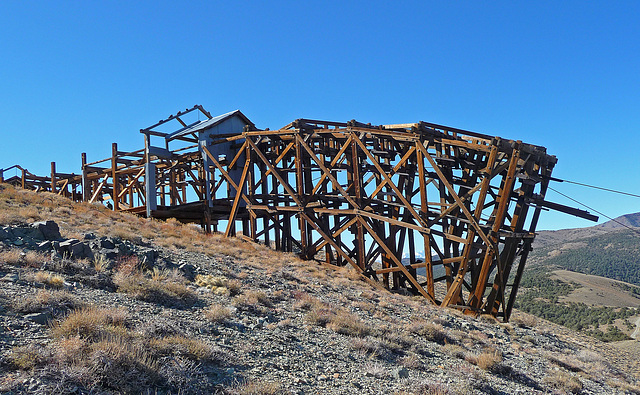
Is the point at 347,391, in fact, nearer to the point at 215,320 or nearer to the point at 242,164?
the point at 215,320

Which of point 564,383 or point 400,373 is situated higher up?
point 400,373

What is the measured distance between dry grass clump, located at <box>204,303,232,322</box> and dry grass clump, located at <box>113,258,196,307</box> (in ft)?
2.36

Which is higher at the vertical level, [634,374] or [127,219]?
[127,219]

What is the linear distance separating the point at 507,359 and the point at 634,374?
5.11 m

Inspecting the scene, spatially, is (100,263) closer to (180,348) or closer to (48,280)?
(48,280)

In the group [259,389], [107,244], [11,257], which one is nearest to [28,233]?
[107,244]

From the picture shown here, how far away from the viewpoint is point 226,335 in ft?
22.7

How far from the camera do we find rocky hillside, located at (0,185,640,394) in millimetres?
5082

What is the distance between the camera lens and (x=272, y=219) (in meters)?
20.6

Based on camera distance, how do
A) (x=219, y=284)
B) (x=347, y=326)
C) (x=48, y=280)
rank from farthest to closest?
(x=219, y=284) < (x=347, y=326) < (x=48, y=280)

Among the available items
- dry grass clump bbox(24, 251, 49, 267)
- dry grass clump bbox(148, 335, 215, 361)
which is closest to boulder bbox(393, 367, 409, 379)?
dry grass clump bbox(148, 335, 215, 361)

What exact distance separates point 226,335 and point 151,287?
212 centimetres

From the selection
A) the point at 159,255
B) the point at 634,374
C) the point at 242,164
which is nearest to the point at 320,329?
the point at 159,255

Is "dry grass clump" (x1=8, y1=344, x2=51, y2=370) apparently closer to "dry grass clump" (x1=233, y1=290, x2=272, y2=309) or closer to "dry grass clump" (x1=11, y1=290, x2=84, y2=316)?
"dry grass clump" (x1=11, y1=290, x2=84, y2=316)
